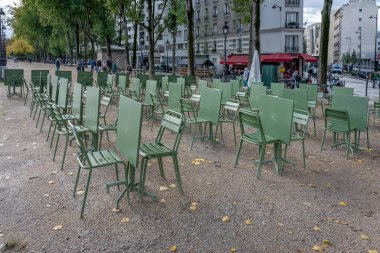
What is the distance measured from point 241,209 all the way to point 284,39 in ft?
174

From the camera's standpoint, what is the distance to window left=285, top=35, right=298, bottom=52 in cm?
5506

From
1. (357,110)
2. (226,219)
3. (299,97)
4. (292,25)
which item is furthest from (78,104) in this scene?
(292,25)

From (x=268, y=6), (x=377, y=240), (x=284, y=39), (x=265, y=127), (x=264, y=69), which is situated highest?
(x=268, y=6)

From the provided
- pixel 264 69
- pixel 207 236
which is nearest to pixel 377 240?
pixel 207 236

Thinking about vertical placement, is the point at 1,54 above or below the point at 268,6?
below

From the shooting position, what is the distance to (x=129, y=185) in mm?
5141

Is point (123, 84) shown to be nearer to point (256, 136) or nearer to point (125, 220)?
point (256, 136)

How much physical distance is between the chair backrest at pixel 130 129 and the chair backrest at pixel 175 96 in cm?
427

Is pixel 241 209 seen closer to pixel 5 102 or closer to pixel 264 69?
pixel 5 102

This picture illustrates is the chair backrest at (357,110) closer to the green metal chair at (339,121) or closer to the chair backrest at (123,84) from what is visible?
the green metal chair at (339,121)

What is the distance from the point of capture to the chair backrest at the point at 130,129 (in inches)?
172

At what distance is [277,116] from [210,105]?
1.88 m

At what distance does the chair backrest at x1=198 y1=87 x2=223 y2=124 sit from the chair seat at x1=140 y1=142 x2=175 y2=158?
8.16 feet

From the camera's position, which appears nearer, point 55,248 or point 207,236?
point 55,248
